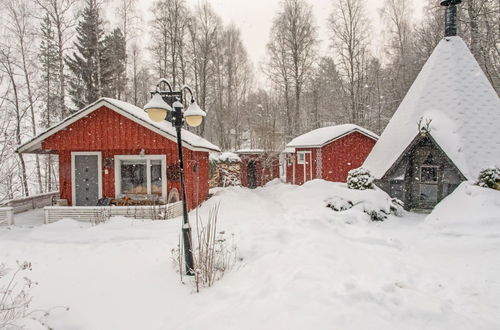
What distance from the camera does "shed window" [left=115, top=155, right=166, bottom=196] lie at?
12.4m

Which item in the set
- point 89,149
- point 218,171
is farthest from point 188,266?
point 218,171

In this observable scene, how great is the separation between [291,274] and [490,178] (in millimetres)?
8264

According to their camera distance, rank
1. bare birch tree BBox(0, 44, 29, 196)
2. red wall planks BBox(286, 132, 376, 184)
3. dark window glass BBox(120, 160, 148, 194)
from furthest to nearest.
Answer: red wall planks BBox(286, 132, 376, 184) < dark window glass BBox(120, 160, 148, 194) < bare birch tree BBox(0, 44, 29, 196)

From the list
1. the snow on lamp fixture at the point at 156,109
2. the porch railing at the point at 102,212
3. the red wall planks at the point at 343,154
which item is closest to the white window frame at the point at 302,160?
the red wall planks at the point at 343,154

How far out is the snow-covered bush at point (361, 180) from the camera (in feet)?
37.1

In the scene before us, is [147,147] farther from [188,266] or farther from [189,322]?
[189,322]

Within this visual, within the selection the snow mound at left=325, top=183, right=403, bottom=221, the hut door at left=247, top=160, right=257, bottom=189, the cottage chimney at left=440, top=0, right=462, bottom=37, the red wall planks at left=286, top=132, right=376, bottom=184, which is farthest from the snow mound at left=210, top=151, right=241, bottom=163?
the cottage chimney at left=440, top=0, right=462, bottom=37

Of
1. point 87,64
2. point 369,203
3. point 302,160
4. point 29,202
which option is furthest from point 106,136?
point 87,64

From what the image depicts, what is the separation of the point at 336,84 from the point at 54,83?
1064 inches

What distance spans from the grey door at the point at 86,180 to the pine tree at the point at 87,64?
33.7 ft

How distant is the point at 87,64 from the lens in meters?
22.0

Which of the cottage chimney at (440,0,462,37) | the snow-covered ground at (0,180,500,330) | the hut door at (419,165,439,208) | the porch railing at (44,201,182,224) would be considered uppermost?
the cottage chimney at (440,0,462,37)

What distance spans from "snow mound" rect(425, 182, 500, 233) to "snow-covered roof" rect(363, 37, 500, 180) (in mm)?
932

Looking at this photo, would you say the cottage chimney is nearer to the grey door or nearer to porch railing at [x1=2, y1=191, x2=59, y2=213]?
the grey door
